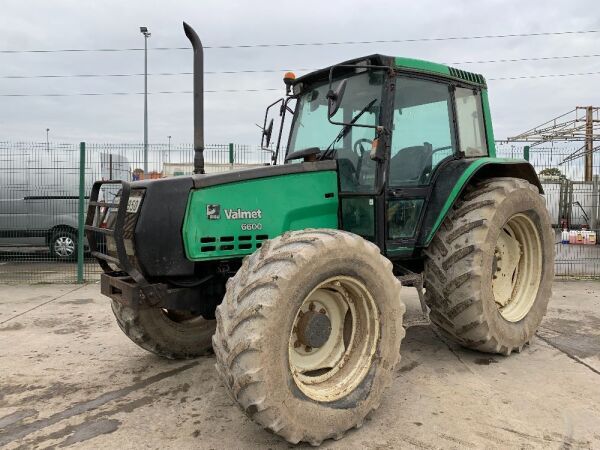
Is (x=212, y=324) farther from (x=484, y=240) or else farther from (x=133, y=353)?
(x=484, y=240)

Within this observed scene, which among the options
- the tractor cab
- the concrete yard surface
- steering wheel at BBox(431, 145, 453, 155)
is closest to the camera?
the concrete yard surface

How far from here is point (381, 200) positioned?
389 cm

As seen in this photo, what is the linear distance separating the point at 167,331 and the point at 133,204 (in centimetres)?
135

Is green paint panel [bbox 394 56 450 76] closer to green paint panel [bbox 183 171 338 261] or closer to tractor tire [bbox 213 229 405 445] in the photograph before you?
green paint panel [bbox 183 171 338 261]

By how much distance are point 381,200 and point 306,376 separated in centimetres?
151

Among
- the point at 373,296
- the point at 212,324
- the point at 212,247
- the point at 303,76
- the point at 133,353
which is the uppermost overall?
the point at 303,76

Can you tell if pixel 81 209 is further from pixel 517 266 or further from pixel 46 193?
pixel 517 266

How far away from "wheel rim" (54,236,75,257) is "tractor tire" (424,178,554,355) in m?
7.91

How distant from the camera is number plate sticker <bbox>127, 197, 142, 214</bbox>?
132 inches

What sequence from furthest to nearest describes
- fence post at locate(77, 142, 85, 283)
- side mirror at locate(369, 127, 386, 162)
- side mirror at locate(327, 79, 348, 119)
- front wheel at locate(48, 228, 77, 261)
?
front wheel at locate(48, 228, 77, 261)
fence post at locate(77, 142, 85, 283)
side mirror at locate(369, 127, 386, 162)
side mirror at locate(327, 79, 348, 119)

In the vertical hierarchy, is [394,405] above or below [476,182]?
below

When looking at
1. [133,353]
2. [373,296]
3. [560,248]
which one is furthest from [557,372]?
[560,248]

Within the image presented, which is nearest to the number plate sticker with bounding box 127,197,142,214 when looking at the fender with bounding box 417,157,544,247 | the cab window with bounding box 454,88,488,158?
the fender with bounding box 417,157,544,247

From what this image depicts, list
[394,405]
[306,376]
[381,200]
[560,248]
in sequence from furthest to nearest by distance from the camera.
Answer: [560,248] → [381,200] → [394,405] → [306,376]
